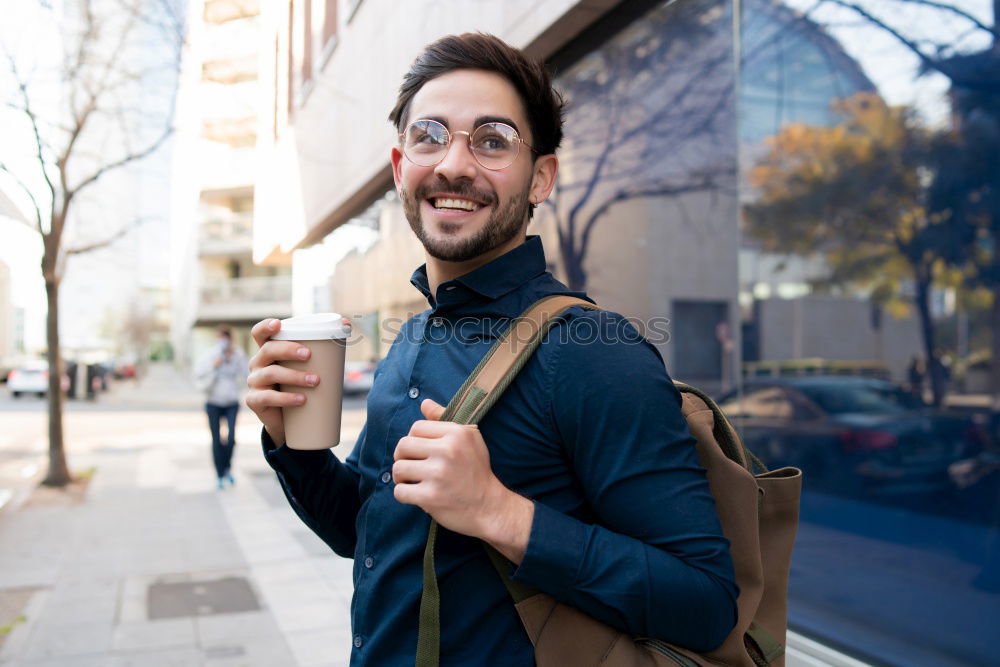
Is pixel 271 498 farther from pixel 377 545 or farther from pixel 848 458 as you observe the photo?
pixel 377 545

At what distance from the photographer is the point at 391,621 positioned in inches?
49.9

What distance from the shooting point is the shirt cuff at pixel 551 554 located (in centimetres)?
108

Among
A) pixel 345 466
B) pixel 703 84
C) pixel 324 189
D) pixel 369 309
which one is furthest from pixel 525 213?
pixel 324 189

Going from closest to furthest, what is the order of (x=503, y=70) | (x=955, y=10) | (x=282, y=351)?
1. (x=282, y=351)
2. (x=503, y=70)
3. (x=955, y=10)

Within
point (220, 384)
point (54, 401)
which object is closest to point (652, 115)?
point (220, 384)

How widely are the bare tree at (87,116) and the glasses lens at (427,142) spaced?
309 inches

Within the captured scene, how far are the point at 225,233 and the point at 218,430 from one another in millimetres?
13414

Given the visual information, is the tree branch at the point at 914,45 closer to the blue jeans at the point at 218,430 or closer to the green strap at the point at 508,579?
the green strap at the point at 508,579

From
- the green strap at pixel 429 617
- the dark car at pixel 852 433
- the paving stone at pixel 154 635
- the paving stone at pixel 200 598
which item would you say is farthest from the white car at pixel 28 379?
the green strap at pixel 429 617

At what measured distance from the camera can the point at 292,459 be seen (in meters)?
1.52

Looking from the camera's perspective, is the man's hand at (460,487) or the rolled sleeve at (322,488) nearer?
the man's hand at (460,487)

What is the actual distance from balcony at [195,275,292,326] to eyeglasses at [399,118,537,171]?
75.6 feet

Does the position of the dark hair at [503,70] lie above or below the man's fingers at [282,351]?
above

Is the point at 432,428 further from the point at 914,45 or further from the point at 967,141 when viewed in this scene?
the point at 914,45
